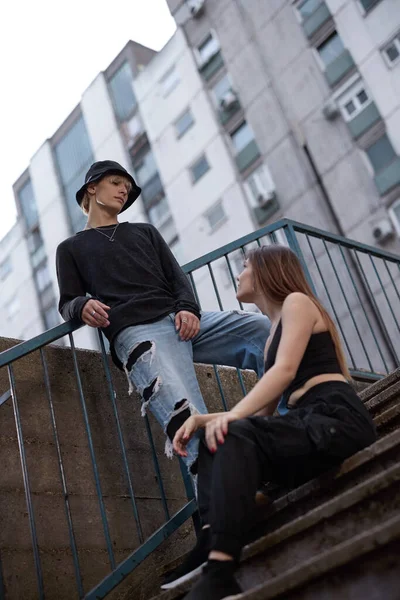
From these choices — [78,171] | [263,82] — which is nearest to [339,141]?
[263,82]

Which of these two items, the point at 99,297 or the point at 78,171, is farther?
the point at 78,171

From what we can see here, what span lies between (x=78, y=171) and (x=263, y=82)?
38.2 ft

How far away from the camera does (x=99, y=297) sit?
374 centimetres

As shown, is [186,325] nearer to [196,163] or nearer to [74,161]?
[196,163]

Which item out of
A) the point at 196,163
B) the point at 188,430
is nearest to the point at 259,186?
the point at 196,163

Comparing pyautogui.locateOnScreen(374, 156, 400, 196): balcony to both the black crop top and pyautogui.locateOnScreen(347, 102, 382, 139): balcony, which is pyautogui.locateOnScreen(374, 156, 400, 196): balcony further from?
the black crop top

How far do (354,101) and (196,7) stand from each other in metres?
8.31

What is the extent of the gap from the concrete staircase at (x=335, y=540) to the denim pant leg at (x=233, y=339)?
40.3 inches

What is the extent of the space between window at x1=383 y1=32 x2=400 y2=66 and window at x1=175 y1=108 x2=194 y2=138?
304 inches

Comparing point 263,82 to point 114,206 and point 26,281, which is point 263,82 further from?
point 114,206

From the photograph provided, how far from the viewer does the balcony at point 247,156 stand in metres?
22.2

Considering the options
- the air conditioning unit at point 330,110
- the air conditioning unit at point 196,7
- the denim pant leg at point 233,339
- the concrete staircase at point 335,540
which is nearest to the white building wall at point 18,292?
the air conditioning unit at point 196,7

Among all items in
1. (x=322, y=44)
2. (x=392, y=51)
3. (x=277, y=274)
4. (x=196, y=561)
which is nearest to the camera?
(x=196, y=561)

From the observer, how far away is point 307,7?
21734 mm
